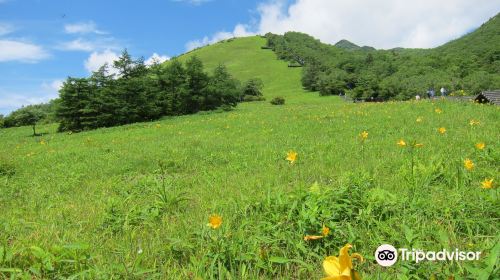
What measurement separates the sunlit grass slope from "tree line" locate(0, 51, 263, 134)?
4106cm

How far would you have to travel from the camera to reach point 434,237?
8.46ft

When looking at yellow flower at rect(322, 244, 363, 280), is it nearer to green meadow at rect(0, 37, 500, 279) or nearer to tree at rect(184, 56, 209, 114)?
green meadow at rect(0, 37, 500, 279)

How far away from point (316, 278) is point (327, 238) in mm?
441

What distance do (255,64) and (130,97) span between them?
8541cm

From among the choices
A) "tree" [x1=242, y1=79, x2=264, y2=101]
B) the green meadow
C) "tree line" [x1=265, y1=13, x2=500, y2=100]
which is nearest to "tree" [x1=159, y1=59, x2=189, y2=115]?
the green meadow

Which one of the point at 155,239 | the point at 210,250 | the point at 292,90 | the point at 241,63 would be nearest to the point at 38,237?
the point at 155,239

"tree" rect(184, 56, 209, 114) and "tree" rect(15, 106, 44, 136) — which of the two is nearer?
"tree" rect(15, 106, 44, 136)

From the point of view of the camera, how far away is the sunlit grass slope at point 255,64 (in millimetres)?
88519

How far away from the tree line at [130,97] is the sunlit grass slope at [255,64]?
4106cm

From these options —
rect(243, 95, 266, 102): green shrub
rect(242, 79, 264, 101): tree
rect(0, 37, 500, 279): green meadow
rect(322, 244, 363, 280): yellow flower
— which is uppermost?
rect(242, 79, 264, 101): tree

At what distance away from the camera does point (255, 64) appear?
111312mm

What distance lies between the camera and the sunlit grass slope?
3485 inches

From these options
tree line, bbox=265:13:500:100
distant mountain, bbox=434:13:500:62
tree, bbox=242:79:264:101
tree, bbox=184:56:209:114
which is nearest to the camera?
tree, bbox=184:56:209:114

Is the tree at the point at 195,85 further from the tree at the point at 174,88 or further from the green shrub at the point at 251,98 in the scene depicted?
the green shrub at the point at 251,98
